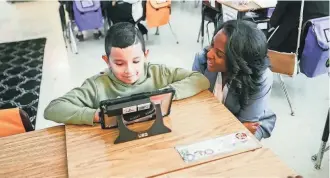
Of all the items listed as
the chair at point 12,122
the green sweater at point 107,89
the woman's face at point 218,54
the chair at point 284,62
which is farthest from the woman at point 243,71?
the chair at point 284,62

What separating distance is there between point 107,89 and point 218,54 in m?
0.43

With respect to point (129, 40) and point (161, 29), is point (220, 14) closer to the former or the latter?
point (161, 29)

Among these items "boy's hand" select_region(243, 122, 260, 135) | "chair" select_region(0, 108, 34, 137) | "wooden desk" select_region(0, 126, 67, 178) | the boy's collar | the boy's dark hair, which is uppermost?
the boy's dark hair

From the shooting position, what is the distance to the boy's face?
1.15m

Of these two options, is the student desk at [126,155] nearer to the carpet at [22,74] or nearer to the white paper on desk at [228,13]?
the carpet at [22,74]

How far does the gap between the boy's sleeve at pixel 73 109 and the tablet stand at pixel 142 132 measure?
119 millimetres

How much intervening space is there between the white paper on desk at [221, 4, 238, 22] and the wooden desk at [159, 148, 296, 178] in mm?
2117

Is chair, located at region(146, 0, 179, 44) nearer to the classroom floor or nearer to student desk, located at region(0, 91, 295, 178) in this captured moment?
the classroom floor

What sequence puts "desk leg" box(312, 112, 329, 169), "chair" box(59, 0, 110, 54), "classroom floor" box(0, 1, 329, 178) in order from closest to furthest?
"desk leg" box(312, 112, 329, 169) → "classroom floor" box(0, 1, 329, 178) → "chair" box(59, 0, 110, 54)

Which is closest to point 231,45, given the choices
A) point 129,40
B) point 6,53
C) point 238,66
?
point 238,66

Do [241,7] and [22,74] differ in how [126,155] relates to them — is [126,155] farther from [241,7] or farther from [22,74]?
[22,74]

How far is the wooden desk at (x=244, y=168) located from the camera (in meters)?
0.87

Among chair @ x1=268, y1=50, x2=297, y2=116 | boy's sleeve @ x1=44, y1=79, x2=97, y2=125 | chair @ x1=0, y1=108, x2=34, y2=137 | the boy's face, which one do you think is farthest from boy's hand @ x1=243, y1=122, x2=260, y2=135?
chair @ x1=268, y1=50, x2=297, y2=116

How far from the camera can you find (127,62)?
3.83 ft
